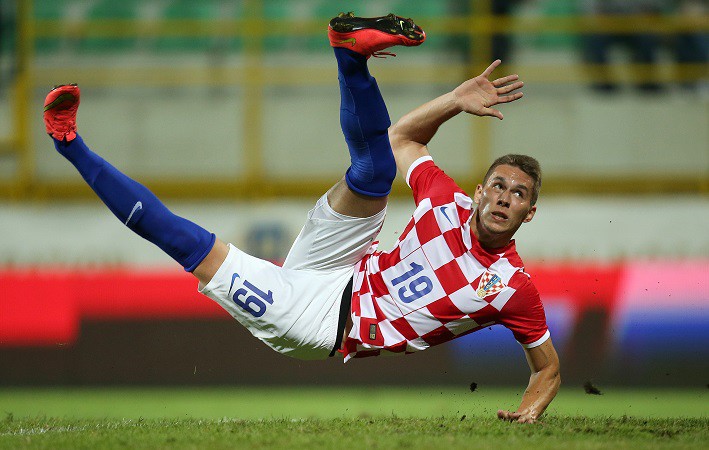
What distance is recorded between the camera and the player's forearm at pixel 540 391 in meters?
4.21

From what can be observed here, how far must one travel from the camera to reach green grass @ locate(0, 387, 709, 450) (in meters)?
3.85

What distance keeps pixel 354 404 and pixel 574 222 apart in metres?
3.42

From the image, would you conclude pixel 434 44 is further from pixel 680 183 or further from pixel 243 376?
pixel 243 376

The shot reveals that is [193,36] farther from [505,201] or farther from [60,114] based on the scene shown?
[505,201]

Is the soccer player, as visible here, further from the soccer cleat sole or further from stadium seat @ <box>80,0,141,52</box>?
stadium seat @ <box>80,0,141,52</box>

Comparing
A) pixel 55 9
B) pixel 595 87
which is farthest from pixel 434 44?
pixel 55 9

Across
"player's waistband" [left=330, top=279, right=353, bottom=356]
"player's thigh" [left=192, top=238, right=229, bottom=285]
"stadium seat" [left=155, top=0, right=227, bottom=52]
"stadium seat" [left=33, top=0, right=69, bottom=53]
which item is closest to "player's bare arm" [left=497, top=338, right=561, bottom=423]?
"player's waistband" [left=330, top=279, right=353, bottom=356]

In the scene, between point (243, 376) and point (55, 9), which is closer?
point (243, 376)

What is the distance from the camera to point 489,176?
4277mm

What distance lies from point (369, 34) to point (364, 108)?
0.31 metres

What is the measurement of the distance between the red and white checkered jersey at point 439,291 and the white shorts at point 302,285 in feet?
0.38

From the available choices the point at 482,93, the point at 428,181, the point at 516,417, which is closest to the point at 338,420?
the point at 516,417

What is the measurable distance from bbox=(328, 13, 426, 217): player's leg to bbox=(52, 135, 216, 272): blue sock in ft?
2.08

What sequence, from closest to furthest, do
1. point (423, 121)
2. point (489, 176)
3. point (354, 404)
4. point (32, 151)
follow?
point (489, 176), point (423, 121), point (354, 404), point (32, 151)
